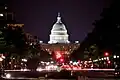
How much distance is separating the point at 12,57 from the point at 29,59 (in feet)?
52.0

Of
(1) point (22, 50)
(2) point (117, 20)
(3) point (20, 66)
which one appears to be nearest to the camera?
(2) point (117, 20)

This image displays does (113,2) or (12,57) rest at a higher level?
(113,2)

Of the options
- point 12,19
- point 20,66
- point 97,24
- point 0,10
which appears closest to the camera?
point 97,24

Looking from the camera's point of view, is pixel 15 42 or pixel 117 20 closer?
pixel 117 20

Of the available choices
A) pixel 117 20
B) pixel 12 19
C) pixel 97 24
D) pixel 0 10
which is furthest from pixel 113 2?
pixel 12 19

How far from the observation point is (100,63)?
106m

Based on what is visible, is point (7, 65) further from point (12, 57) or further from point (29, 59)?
point (29, 59)

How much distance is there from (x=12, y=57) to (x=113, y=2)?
28336 millimetres

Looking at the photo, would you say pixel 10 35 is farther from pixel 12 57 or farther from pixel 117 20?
pixel 117 20

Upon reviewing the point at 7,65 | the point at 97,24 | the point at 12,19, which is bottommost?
the point at 7,65

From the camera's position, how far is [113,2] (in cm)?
6869

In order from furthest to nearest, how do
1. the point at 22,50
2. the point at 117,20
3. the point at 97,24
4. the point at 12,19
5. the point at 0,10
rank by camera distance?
1. the point at 12,19
2. the point at 0,10
3. the point at 22,50
4. the point at 97,24
5. the point at 117,20

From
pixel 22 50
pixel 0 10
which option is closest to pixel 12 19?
pixel 0 10

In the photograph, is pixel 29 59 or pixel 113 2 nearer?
pixel 113 2
